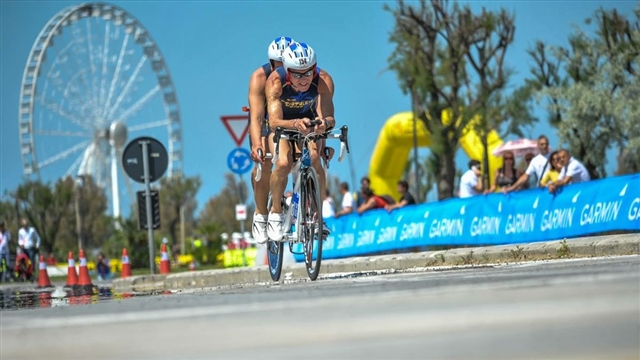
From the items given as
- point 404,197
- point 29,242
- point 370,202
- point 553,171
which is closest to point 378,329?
point 553,171

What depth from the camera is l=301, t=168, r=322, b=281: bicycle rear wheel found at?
8.34 metres

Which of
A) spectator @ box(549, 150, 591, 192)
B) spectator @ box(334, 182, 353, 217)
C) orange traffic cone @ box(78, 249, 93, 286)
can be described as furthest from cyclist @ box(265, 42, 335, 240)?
orange traffic cone @ box(78, 249, 93, 286)

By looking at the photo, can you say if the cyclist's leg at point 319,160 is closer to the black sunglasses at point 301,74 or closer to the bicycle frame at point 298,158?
the bicycle frame at point 298,158

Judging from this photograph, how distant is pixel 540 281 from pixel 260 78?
600cm

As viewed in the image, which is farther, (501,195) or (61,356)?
(501,195)

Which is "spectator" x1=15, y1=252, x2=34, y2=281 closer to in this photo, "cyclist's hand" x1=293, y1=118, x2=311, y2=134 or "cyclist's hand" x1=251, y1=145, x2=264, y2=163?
"cyclist's hand" x1=251, y1=145, x2=264, y2=163

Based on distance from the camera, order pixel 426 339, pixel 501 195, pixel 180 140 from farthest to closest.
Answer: pixel 180 140 → pixel 501 195 → pixel 426 339

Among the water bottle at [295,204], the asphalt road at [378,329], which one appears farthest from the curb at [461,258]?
the asphalt road at [378,329]

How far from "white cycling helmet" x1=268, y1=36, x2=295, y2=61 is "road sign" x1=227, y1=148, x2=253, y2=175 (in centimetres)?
1089

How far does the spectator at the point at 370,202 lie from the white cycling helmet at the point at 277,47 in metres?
11.7

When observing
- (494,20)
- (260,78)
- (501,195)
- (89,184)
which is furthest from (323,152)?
(89,184)

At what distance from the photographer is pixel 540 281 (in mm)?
2830

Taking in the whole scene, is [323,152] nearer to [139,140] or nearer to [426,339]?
[426,339]

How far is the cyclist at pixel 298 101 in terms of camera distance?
802 cm
